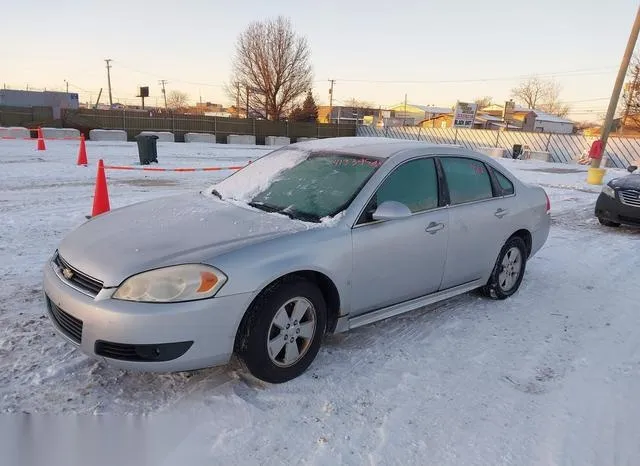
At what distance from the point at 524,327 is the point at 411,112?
331 feet

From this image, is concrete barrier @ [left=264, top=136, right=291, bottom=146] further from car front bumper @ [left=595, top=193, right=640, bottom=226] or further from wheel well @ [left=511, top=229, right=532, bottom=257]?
wheel well @ [left=511, top=229, right=532, bottom=257]

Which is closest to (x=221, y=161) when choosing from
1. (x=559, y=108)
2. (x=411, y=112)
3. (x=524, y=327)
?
(x=524, y=327)

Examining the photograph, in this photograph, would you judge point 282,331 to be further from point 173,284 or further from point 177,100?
point 177,100

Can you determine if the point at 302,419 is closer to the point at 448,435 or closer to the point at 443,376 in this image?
the point at 448,435

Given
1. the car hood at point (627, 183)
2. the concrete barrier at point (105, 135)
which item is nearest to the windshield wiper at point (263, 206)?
the car hood at point (627, 183)

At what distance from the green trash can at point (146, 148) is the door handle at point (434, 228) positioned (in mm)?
12023

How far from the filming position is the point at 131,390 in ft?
9.76

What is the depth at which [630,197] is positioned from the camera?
8.41m

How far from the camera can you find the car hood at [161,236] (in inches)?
112

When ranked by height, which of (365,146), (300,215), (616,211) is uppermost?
(365,146)

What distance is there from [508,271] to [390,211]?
6.77ft

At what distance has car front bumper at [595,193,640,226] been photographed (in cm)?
831

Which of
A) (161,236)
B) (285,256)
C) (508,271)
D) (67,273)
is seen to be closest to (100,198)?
(67,273)

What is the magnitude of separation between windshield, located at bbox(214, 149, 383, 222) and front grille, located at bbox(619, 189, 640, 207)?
21.5 feet
